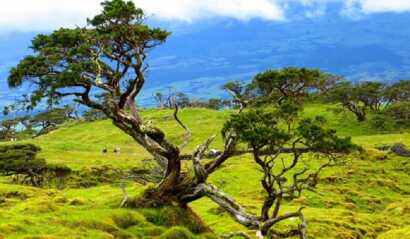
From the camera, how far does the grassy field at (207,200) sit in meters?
32.8

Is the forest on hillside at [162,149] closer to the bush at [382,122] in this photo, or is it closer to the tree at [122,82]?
the tree at [122,82]

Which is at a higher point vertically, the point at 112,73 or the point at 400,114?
the point at 112,73

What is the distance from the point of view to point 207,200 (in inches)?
2665

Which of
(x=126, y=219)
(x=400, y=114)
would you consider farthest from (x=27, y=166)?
(x=400, y=114)

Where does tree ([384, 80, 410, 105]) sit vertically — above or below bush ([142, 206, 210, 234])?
above

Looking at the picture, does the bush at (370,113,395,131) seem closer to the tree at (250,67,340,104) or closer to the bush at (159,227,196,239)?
the tree at (250,67,340,104)

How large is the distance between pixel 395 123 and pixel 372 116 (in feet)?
29.2

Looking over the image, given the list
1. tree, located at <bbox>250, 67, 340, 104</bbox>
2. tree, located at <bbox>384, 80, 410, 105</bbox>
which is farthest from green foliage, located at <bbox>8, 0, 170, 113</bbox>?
tree, located at <bbox>384, 80, 410, 105</bbox>

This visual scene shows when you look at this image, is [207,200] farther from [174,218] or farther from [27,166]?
[174,218]

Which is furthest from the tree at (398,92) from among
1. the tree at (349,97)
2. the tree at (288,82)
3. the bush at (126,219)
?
the bush at (126,219)

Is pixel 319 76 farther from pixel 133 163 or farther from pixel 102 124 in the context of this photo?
pixel 102 124

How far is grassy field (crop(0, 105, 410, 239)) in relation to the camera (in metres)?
32.8

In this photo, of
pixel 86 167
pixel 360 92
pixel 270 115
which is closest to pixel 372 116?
pixel 360 92

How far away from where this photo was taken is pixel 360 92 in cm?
14000
